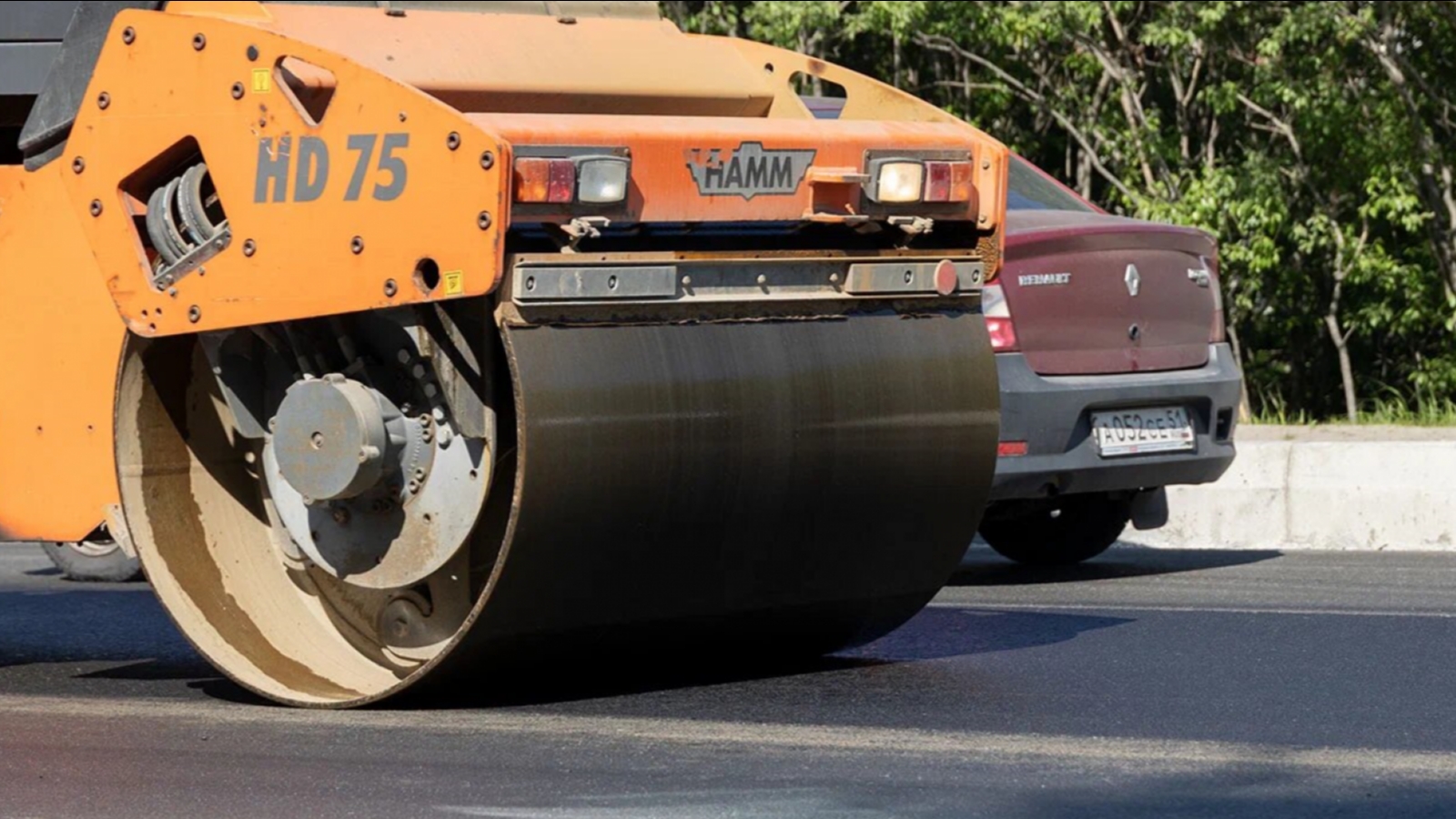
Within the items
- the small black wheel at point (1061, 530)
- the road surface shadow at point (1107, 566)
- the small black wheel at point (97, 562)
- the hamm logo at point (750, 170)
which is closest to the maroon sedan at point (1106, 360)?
the small black wheel at point (1061, 530)

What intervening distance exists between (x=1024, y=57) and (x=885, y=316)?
16339 millimetres

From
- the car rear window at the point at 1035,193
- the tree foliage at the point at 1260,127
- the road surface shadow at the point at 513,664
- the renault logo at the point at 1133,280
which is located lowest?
the tree foliage at the point at 1260,127

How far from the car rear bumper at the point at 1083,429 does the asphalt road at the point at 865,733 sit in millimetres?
788

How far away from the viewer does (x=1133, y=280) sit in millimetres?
9289

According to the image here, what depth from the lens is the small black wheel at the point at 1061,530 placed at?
10.0m

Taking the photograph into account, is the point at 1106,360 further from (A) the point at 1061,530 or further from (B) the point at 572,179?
(B) the point at 572,179

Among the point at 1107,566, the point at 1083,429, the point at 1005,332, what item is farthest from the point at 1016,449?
the point at 1107,566

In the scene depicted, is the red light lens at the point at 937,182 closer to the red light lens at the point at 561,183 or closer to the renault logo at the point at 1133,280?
the red light lens at the point at 561,183

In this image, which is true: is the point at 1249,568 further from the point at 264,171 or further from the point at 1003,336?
the point at 264,171

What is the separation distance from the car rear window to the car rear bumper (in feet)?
3.07

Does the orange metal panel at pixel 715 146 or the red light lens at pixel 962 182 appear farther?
the red light lens at pixel 962 182

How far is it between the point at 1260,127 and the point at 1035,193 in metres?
11.9

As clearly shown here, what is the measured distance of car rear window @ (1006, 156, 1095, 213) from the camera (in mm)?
9961

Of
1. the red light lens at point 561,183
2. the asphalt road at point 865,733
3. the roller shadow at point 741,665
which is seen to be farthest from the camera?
the roller shadow at point 741,665
